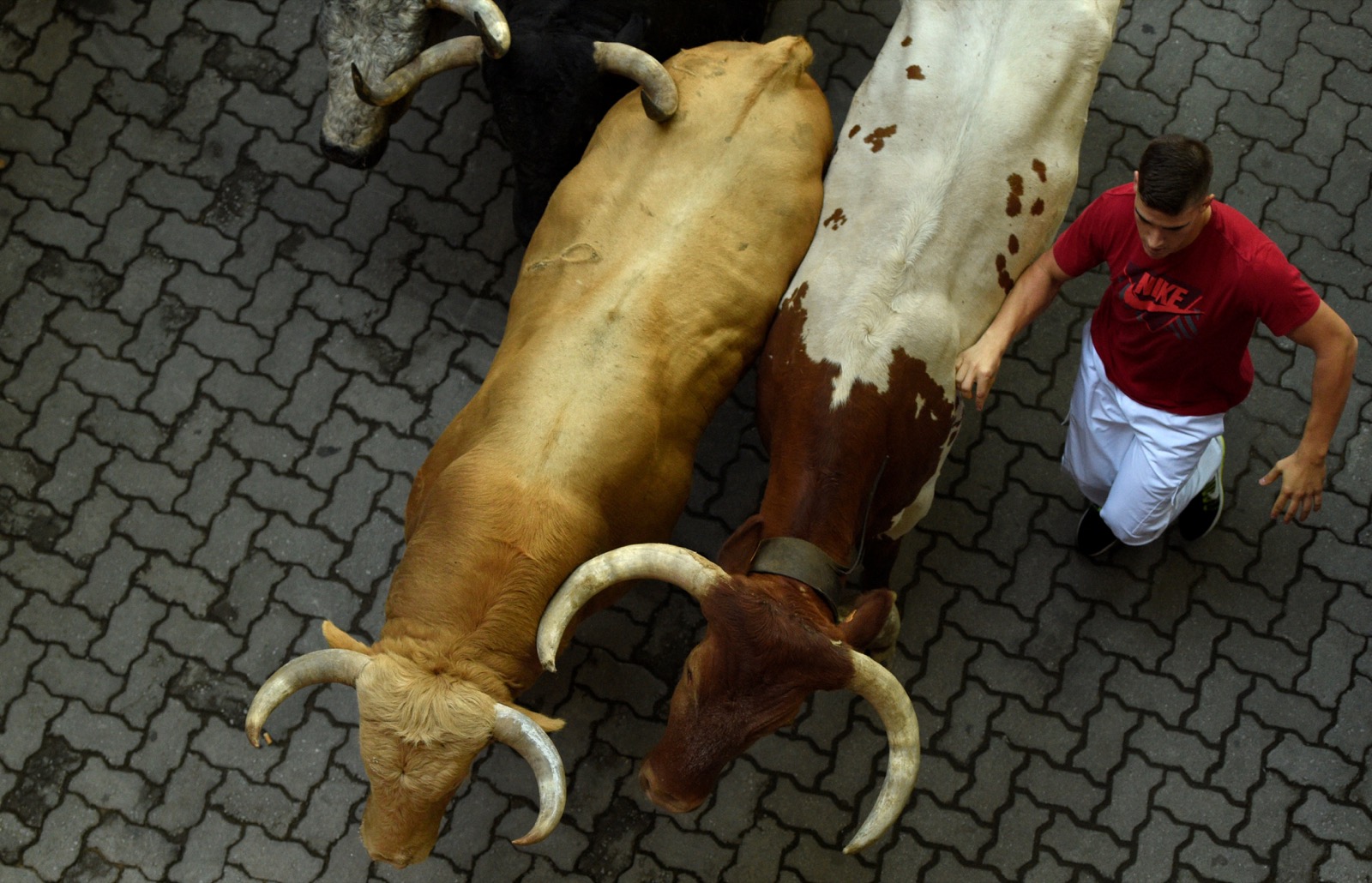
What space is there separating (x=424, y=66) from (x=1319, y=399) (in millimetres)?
3830

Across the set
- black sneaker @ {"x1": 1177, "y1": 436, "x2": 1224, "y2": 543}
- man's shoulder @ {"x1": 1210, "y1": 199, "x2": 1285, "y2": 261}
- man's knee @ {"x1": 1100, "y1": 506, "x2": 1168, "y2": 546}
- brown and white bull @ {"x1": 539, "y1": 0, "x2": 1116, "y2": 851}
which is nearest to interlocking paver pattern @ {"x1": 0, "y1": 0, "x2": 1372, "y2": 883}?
black sneaker @ {"x1": 1177, "y1": 436, "x2": 1224, "y2": 543}

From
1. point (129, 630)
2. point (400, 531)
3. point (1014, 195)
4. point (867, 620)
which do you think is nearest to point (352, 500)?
point (400, 531)

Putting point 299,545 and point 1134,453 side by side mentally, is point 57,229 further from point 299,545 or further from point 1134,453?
point 1134,453

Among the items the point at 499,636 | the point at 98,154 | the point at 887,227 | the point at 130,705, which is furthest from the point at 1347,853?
the point at 98,154

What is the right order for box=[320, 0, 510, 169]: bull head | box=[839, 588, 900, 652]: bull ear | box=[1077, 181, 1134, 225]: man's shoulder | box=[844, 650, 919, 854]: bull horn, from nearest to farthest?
box=[844, 650, 919, 854]: bull horn → box=[839, 588, 900, 652]: bull ear → box=[1077, 181, 1134, 225]: man's shoulder → box=[320, 0, 510, 169]: bull head

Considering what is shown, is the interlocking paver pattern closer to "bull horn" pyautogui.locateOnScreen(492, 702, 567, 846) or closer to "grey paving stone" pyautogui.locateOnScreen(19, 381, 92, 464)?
"grey paving stone" pyautogui.locateOnScreen(19, 381, 92, 464)

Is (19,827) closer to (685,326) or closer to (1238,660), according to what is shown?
(685,326)

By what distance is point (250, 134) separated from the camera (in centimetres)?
637

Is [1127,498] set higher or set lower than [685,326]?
lower

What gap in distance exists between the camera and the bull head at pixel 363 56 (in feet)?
17.3

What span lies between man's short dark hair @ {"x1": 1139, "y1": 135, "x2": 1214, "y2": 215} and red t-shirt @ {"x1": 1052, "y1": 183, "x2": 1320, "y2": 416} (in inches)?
14.7

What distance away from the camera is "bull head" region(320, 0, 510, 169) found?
17.3 ft

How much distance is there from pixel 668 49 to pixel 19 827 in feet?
15.6

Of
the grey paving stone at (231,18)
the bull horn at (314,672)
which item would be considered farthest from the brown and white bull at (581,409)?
the grey paving stone at (231,18)
